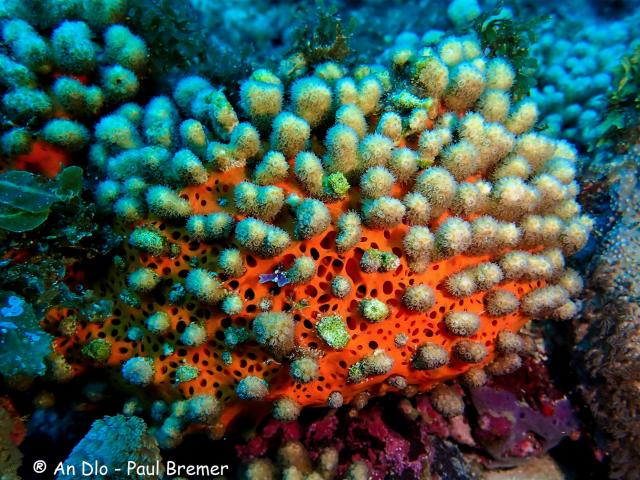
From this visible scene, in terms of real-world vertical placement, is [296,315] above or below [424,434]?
above

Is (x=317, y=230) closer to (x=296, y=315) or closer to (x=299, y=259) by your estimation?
(x=299, y=259)

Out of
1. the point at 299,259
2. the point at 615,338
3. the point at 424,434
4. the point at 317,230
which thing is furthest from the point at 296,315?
the point at 615,338

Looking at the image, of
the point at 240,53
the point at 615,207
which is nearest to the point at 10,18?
the point at 240,53

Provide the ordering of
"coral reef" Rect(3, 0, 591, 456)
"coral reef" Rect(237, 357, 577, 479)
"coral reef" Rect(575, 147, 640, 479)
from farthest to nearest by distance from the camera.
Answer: "coral reef" Rect(575, 147, 640, 479), "coral reef" Rect(237, 357, 577, 479), "coral reef" Rect(3, 0, 591, 456)

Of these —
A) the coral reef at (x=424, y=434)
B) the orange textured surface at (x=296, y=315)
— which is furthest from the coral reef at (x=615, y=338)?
the orange textured surface at (x=296, y=315)

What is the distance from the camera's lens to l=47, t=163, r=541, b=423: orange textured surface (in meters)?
2.43

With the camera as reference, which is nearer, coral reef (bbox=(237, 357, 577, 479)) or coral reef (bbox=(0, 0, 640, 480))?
coral reef (bbox=(0, 0, 640, 480))

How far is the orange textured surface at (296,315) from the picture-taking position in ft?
7.97

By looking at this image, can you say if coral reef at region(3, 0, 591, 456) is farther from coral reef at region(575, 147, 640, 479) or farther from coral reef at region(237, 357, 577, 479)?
coral reef at region(575, 147, 640, 479)

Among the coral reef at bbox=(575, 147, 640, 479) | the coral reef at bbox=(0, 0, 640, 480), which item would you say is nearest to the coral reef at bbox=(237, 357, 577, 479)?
the coral reef at bbox=(0, 0, 640, 480)

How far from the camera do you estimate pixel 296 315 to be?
243 centimetres

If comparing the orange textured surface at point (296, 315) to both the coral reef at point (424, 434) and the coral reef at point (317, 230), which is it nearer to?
the coral reef at point (317, 230)

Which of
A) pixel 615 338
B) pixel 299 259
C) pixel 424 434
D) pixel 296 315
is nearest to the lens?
pixel 299 259

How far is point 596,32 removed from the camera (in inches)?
177
